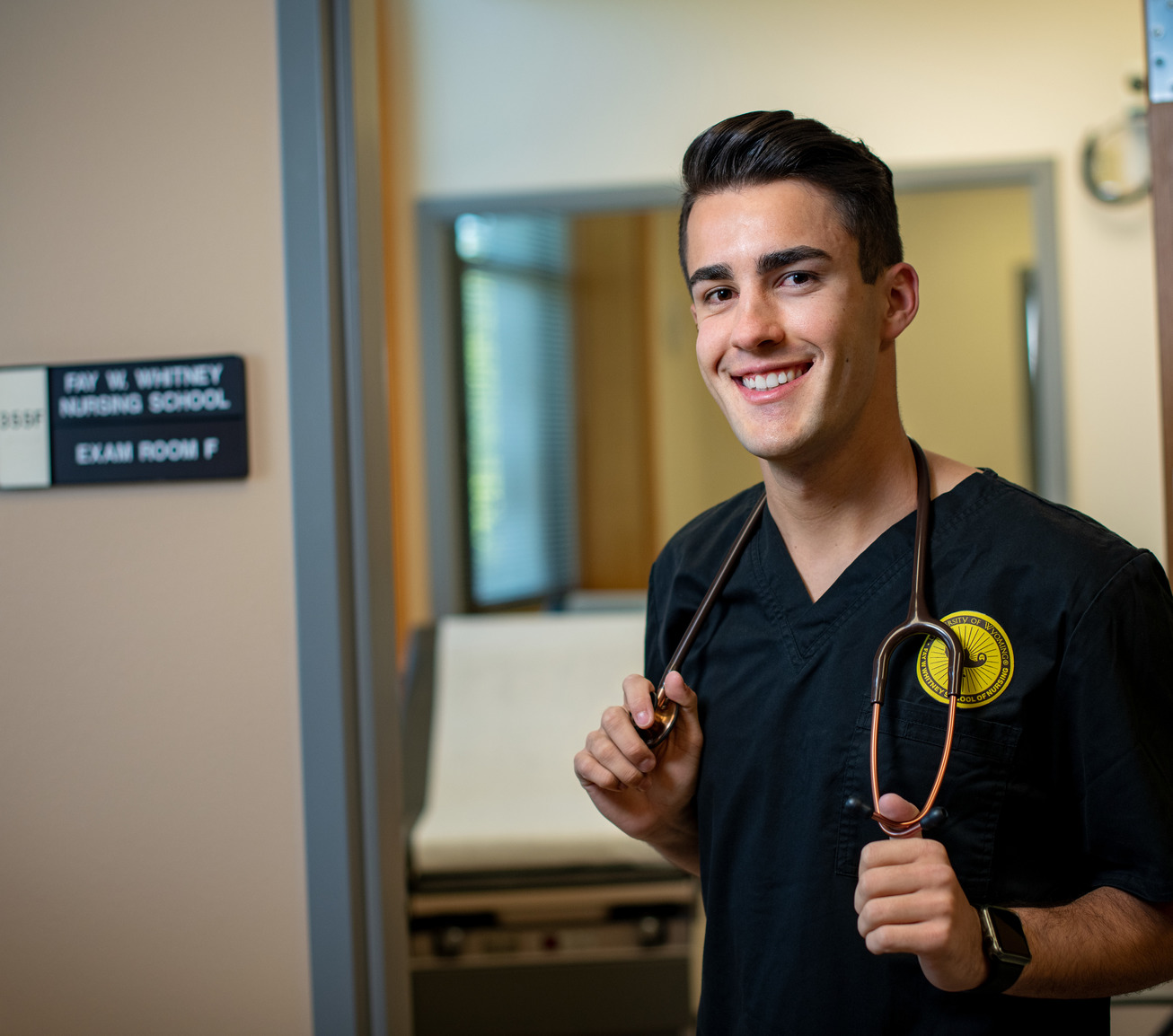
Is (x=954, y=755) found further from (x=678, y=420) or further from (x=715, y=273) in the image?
(x=678, y=420)

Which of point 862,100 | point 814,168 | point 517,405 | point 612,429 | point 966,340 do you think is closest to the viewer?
point 814,168

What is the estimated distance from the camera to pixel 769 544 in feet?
3.97

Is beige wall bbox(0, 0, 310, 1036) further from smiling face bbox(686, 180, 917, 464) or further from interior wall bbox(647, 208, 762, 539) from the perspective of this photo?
interior wall bbox(647, 208, 762, 539)

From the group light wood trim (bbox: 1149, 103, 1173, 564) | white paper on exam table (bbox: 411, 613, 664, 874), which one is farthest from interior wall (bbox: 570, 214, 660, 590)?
light wood trim (bbox: 1149, 103, 1173, 564)

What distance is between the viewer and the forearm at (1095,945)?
0.92 meters

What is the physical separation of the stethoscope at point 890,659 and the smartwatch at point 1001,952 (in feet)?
0.31

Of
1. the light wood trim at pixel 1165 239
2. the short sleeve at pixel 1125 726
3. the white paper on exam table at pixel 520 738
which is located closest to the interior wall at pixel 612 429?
the white paper on exam table at pixel 520 738

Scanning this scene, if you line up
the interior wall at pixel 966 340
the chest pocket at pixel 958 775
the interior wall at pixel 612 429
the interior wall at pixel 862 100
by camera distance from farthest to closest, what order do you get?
the interior wall at pixel 612 429
the interior wall at pixel 966 340
the interior wall at pixel 862 100
the chest pocket at pixel 958 775

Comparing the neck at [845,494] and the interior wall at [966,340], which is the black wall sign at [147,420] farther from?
the interior wall at [966,340]

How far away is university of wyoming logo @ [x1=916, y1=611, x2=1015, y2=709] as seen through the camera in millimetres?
988

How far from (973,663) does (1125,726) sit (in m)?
0.13

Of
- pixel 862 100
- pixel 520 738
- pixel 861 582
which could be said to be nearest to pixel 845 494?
pixel 861 582

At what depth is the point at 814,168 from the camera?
109 centimetres

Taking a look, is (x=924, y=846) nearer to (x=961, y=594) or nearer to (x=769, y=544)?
(x=961, y=594)
